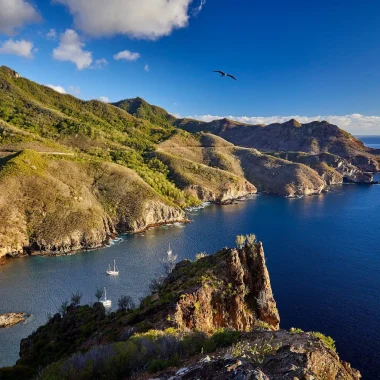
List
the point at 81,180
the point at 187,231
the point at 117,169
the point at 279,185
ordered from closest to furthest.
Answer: the point at 187,231
the point at 81,180
the point at 117,169
the point at 279,185

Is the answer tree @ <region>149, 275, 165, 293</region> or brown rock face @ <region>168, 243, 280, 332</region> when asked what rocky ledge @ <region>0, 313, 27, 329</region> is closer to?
tree @ <region>149, 275, 165, 293</region>

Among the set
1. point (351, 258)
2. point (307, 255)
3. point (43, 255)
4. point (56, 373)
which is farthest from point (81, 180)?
point (56, 373)

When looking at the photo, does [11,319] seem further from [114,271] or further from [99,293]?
[114,271]

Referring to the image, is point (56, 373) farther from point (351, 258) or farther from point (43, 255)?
point (351, 258)

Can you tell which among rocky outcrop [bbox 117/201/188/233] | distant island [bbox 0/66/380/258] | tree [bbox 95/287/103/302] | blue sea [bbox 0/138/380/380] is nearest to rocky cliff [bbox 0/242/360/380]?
tree [bbox 95/287/103/302]

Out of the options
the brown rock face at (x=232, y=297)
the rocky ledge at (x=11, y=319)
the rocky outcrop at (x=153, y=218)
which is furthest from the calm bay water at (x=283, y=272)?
the brown rock face at (x=232, y=297)
